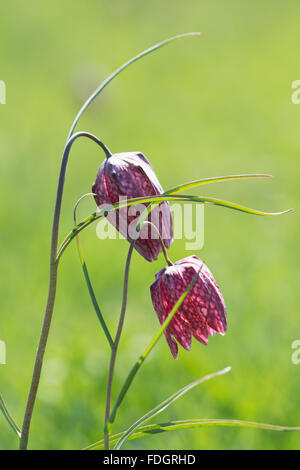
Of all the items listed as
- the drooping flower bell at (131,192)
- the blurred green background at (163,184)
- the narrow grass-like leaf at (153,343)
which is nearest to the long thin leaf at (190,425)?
the narrow grass-like leaf at (153,343)

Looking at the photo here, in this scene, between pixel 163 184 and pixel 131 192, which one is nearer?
pixel 131 192

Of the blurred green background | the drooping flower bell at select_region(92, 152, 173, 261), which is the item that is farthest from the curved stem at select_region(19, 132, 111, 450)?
the blurred green background

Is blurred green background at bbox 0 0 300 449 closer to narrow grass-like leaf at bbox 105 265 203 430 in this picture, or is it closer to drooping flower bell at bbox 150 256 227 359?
drooping flower bell at bbox 150 256 227 359

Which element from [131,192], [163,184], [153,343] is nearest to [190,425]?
[153,343]

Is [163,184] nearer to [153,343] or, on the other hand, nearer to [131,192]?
[131,192]

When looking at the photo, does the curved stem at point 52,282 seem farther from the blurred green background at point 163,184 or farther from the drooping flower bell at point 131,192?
the blurred green background at point 163,184

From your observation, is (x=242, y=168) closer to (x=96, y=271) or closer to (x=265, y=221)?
(x=265, y=221)
